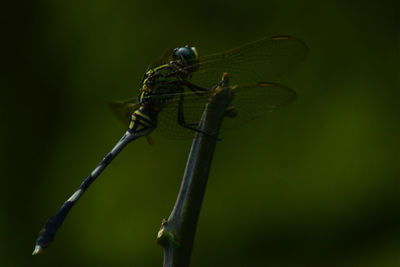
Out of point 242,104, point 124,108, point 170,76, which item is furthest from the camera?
point 124,108

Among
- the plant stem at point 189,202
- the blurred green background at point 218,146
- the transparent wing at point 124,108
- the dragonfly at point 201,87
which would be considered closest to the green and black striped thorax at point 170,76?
the dragonfly at point 201,87

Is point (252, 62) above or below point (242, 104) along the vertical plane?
above

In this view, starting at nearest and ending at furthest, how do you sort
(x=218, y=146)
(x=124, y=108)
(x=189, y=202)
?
1. (x=189, y=202)
2. (x=124, y=108)
3. (x=218, y=146)

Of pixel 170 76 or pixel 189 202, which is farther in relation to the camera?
pixel 170 76

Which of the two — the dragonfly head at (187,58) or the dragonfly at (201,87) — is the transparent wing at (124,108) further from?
the dragonfly head at (187,58)

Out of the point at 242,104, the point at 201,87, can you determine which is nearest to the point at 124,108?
the point at 201,87

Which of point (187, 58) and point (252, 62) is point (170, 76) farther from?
point (252, 62)

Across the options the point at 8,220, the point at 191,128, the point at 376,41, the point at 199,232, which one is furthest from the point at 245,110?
the point at 8,220

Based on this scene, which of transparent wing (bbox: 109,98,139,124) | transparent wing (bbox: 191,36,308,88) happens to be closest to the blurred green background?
transparent wing (bbox: 109,98,139,124)
